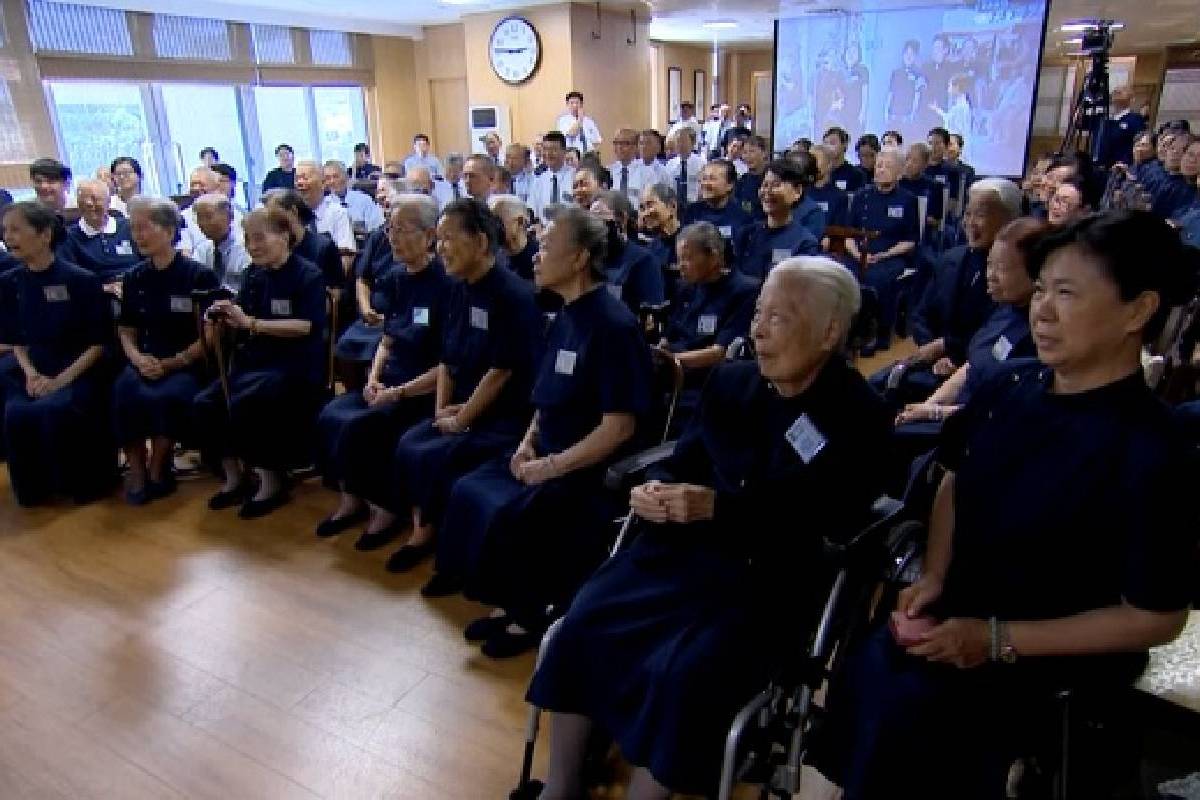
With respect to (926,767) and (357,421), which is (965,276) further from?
(357,421)

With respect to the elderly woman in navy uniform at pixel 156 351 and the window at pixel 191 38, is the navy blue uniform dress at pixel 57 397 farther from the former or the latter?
the window at pixel 191 38

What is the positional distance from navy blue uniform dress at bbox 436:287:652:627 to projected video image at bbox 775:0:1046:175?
794cm

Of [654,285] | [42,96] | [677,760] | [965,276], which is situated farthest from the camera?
[42,96]

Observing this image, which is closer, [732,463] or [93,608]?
[732,463]

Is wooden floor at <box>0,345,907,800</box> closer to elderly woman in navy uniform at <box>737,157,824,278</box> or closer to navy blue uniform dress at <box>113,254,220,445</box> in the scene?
navy blue uniform dress at <box>113,254,220,445</box>

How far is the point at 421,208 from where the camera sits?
9.84 ft

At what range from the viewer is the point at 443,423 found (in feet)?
8.92

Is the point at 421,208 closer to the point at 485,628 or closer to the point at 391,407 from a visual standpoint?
the point at 391,407

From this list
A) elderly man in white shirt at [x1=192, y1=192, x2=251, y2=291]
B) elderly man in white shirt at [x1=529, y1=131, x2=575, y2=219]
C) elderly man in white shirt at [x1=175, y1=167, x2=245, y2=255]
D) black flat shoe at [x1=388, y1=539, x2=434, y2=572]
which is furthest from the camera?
elderly man in white shirt at [x1=529, y1=131, x2=575, y2=219]

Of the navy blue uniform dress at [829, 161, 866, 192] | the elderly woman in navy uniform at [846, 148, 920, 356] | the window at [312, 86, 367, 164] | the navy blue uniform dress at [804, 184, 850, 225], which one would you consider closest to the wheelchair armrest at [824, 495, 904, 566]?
the elderly woman in navy uniform at [846, 148, 920, 356]

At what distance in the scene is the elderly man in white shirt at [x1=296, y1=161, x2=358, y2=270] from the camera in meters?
5.00

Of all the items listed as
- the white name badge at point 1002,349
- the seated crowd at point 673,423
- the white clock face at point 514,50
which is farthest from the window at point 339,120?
the white name badge at point 1002,349

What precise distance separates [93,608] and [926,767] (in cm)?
260

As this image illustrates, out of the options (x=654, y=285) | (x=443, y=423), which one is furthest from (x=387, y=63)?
(x=443, y=423)
